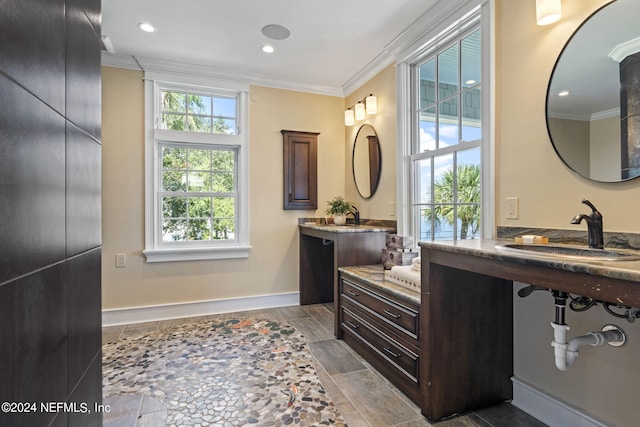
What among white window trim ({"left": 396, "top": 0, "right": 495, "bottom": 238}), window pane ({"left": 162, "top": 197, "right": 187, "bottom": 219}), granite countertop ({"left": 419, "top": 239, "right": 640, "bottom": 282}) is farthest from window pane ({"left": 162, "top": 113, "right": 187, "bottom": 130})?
granite countertop ({"left": 419, "top": 239, "right": 640, "bottom": 282})

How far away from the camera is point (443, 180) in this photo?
2629mm

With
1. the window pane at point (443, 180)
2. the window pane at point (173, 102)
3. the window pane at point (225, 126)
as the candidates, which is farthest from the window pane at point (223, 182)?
the window pane at point (443, 180)

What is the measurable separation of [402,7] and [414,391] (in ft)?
8.48

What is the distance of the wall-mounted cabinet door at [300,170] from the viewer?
3.79 m

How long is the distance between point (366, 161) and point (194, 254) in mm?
2088

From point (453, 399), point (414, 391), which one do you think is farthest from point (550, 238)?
point (414, 391)

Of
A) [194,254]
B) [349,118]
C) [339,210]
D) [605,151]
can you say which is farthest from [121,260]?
[605,151]

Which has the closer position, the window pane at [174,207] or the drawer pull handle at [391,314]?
the drawer pull handle at [391,314]

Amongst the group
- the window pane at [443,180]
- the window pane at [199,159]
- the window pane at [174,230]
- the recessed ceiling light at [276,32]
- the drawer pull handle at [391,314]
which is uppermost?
the recessed ceiling light at [276,32]

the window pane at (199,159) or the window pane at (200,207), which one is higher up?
the window pane at (199,159)

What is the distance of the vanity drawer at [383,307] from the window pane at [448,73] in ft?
5.39

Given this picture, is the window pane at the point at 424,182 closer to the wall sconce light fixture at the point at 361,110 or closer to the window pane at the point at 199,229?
the wall sconce light fixture at the point at 361,110

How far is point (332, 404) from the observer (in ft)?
6.13

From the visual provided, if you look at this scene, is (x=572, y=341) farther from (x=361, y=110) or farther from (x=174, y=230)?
(x=174, y=230)
